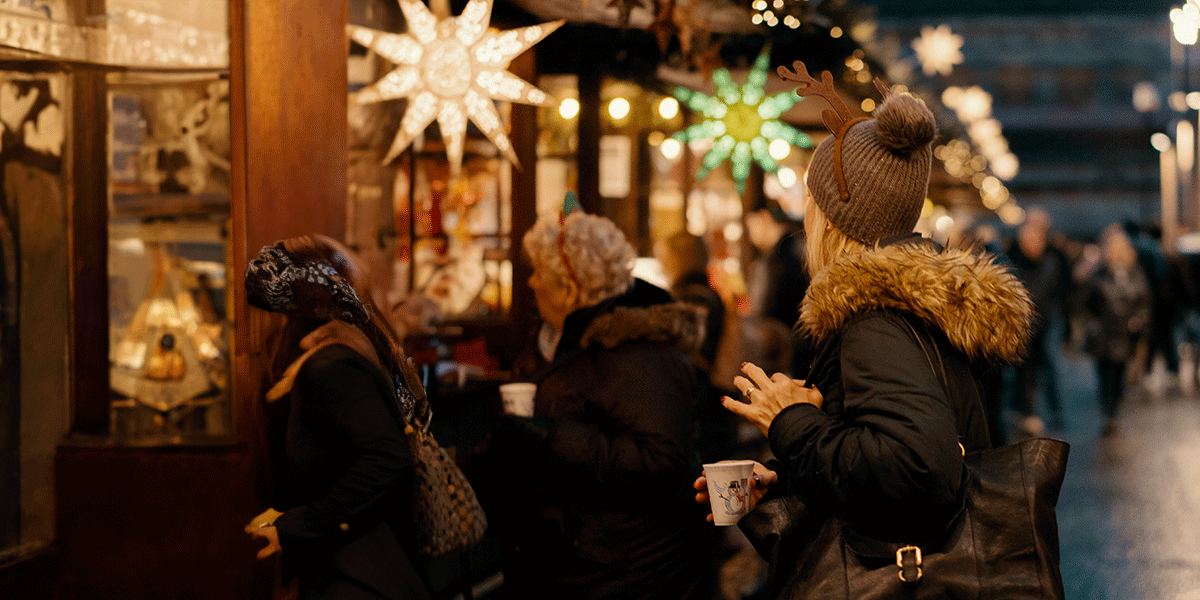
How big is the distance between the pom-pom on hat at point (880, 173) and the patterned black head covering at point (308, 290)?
1483mm

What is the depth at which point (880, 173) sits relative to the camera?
2.33 m

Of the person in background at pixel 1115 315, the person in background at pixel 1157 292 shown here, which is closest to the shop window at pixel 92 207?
the person in background at pixel 1115 315

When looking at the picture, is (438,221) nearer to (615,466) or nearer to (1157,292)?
(615,466)

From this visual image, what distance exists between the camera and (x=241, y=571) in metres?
4.08

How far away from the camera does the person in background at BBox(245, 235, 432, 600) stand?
2.88 metres

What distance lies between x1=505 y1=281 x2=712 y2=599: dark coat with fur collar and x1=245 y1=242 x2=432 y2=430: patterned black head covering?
71cm

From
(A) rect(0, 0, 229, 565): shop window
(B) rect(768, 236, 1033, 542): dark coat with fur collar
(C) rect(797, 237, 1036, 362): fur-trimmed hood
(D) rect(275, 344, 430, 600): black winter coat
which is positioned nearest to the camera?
(B) rect(768, 236, 1033, 542): dark coat with fur collar

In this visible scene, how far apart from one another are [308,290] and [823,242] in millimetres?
1513

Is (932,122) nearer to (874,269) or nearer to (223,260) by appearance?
(874,269)

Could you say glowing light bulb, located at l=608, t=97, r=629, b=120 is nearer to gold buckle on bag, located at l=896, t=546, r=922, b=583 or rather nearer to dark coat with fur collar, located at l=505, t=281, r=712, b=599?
dark coat with fur collar, located at l=505, t=281, r=712, b=599

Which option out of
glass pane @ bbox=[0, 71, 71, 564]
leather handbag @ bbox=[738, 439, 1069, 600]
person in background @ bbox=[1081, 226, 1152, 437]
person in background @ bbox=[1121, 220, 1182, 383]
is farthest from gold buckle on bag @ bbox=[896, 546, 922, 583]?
person in background @ bbox=[1121, 220, 1182, 383]

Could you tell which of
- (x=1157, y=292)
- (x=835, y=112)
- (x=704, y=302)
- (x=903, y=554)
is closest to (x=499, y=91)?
(x=835, y=112)

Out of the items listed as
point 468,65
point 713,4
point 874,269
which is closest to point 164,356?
point 468,65

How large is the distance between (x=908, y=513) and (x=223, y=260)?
3.64 metres
